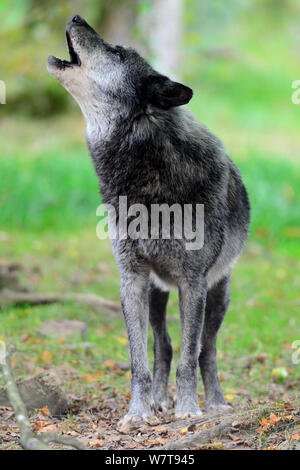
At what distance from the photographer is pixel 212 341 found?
5.26 metres

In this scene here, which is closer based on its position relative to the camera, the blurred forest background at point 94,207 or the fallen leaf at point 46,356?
the fallen leaf at point 46,356

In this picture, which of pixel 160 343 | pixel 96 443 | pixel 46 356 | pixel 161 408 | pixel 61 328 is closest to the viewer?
pixel 96 443

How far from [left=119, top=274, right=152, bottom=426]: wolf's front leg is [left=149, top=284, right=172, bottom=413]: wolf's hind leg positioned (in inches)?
22.4

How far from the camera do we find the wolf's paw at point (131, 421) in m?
4.21

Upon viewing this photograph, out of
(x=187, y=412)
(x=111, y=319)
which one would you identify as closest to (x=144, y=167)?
(x=187, y=412)

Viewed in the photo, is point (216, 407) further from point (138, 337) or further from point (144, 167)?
point (144, 167)

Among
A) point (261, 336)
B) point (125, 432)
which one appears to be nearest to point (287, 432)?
point (125, 432)

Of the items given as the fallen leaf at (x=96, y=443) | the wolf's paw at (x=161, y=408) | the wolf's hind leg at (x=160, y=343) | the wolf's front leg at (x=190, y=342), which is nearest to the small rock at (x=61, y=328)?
the wolf's hind leg at (x=160, y=343)

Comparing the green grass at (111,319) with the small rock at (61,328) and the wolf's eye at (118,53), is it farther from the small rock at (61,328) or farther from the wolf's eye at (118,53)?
the wolf's eye at (118,53)

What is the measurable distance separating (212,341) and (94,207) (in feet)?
18.6

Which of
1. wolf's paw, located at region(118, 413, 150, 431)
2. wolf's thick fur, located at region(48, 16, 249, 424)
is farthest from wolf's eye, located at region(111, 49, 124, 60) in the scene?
wolf's paw, located at region(118, 413, 150, 431)

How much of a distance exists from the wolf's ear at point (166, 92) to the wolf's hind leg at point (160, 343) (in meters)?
1.41

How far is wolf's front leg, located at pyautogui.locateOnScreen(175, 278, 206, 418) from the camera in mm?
4492
